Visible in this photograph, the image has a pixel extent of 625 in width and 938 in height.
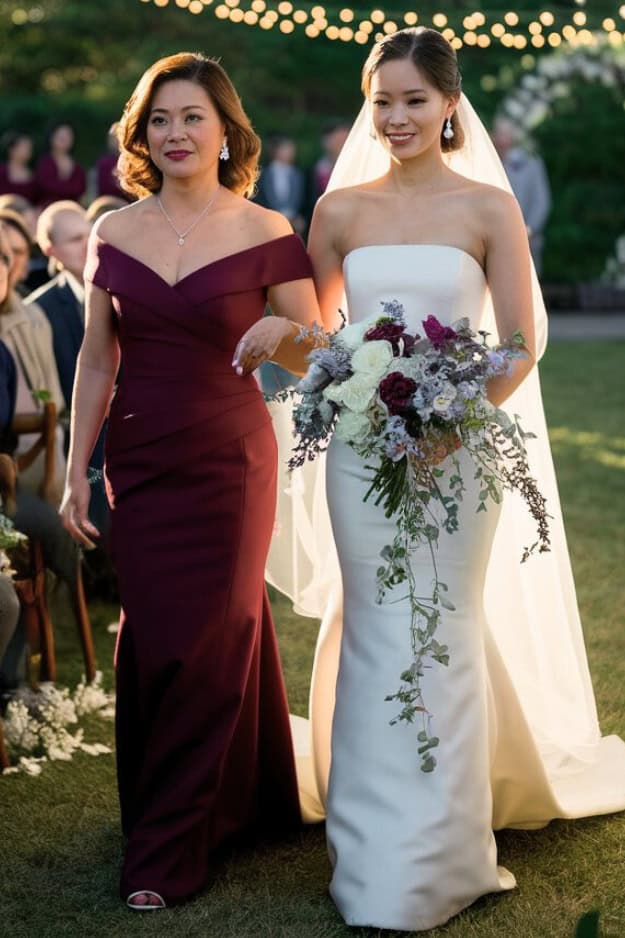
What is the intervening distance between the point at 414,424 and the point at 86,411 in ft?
3.83

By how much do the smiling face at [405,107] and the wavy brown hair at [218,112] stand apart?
→ 1.36 feet

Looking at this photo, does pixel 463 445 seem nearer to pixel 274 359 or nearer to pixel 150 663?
pixel 274 359

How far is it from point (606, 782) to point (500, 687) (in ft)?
2.52

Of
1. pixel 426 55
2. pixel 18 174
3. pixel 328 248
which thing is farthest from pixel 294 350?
pixel 18 174

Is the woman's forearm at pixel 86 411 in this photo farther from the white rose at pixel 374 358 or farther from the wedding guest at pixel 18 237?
the wedding guest at pixel 18 237

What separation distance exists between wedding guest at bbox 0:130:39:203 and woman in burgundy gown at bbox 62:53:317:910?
13.0 meters

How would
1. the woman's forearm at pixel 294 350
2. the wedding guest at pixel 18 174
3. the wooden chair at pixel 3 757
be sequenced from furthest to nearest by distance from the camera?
the wedding guest at pixel 18 174 < the wooden chair at pixel 3 757 < the woman's forearm at pixel 294 350

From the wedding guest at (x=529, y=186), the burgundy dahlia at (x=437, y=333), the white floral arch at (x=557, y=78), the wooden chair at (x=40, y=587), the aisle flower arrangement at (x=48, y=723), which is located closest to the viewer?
the burgundy dahlia at (x=437, y=333)

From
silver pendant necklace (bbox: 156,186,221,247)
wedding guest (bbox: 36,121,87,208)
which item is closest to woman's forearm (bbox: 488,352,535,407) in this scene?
silver pendant necklace (bbox: 156,186,221,247)

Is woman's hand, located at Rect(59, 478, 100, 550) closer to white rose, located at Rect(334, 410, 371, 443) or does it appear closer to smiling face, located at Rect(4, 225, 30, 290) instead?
white rose, located at Rect(334, 410, 371, 443)

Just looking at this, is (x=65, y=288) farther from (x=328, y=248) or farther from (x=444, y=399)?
(x=444, y=399)

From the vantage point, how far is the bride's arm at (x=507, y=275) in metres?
4.50

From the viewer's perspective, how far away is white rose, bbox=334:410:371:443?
4.15 metres

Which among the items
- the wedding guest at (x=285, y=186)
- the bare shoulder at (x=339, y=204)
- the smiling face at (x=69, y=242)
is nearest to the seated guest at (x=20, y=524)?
the smiling face at (x=69, y=242)
